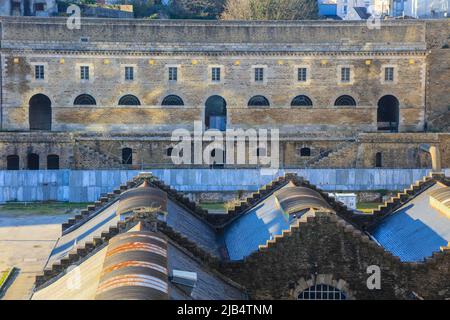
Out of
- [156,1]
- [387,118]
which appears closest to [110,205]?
→ [387,118]

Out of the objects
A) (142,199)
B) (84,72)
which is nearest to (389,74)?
(84,72)

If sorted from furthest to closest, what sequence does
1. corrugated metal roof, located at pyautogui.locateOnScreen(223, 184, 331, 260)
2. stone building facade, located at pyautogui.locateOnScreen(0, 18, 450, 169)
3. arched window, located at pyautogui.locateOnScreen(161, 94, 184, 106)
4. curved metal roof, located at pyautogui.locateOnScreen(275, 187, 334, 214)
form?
arched window, located at pyautogui.locateOnScreen(161, 94, 184, 106) < stone building facade, located at pyautogui.locateOnScreen(0, 18, 450, 169) < curved metal roof, located at pyautogui.locateOnScreen(275, 187, 334, 214) < corrugated metal roof, located at pyautogui.locateOnScreen(223, 184, 331, 260)

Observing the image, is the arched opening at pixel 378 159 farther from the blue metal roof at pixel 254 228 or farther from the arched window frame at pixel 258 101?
the blue metal roof at pixel 254 228

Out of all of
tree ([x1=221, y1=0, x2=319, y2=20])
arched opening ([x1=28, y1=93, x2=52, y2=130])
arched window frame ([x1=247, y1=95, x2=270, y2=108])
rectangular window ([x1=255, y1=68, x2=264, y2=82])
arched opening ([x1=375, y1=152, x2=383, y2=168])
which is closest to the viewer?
arched opening ([x1=375, y1=152, x2=383, y2=168])

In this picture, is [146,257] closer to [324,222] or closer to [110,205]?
[324,222]

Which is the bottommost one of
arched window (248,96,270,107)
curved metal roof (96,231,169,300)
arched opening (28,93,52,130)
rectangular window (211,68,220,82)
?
curved metal roof (96,231,169,300)

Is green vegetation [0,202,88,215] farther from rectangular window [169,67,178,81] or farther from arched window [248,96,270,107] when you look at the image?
arched window [248,96,270,107]

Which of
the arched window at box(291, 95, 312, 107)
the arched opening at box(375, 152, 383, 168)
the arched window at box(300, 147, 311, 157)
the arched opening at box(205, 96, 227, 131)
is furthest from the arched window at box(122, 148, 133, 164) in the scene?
the arched opening at box(375, 152, 383, 168)
